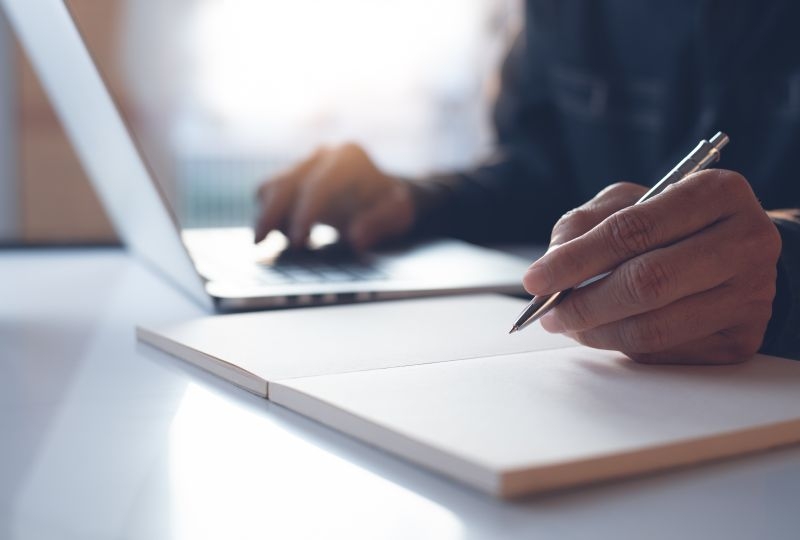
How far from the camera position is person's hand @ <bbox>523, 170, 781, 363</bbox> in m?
0.45

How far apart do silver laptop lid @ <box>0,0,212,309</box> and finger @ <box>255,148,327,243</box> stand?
A: 128 millimetres

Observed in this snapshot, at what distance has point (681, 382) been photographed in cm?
42

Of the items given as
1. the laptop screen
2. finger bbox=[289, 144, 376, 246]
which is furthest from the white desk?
the laptop screen

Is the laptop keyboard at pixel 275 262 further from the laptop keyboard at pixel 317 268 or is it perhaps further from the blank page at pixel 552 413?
the blank page at pixel 552 413

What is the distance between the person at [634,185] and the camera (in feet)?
1.50

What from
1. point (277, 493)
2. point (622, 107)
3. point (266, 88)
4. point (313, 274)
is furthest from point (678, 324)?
point (266, 88)

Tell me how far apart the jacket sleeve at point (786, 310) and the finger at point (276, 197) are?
0.56 m

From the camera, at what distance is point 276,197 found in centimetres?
96

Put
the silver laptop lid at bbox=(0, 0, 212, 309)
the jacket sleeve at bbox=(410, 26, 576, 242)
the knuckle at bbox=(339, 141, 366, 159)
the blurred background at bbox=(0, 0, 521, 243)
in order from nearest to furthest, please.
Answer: the silver laptop lid at bbox=(0, 0, 212, 309), the knuckle at bbox=(339, 141, 366, 159), the jacket sleeve at bbox=(410, 26, 576, 242), the blurred background at bbox=(0, 0, 521, 243)

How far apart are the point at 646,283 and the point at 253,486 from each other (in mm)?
249

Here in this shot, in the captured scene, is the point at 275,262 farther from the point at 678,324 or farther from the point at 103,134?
the point at 678,324

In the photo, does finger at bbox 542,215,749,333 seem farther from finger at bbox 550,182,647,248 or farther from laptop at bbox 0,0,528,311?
laptop at bbox 0,0,528,311

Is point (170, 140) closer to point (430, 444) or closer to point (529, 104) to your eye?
point (529, 104)

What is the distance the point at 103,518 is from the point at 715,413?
0.25 metres
